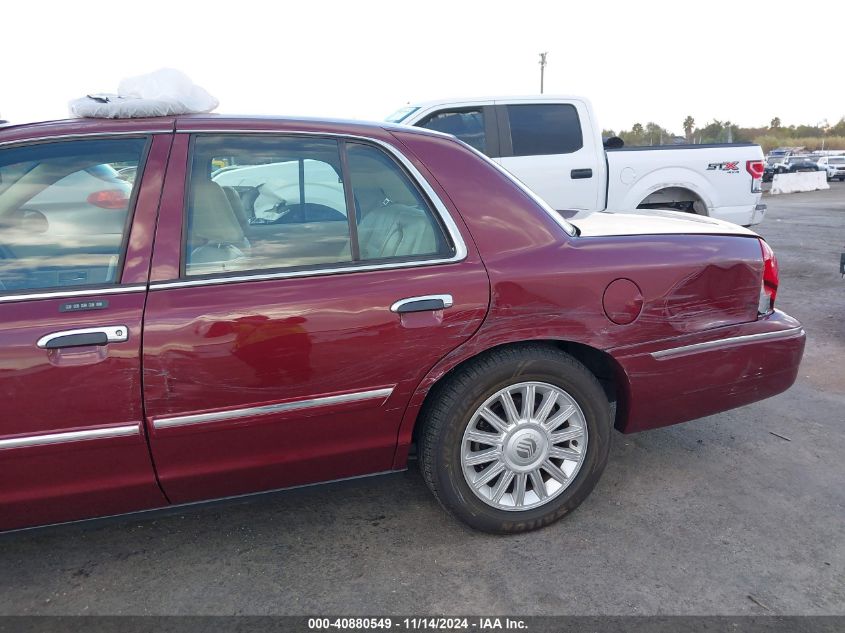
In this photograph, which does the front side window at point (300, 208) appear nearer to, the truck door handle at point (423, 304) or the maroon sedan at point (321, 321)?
the maroon sedan at point (321, 321)

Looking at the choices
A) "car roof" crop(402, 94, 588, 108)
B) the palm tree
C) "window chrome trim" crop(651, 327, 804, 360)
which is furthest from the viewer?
the palm tree

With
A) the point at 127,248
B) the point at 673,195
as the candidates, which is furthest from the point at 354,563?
the point at 673,195

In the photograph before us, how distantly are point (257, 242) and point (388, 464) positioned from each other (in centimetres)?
102

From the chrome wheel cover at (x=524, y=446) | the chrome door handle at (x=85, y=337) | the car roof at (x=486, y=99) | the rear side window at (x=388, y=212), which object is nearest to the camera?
the chrome door handle at (x=85, y=337)

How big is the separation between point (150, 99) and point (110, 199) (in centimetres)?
44

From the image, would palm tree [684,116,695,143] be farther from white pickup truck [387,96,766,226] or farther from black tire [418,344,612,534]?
black tire [418,344,612,534]

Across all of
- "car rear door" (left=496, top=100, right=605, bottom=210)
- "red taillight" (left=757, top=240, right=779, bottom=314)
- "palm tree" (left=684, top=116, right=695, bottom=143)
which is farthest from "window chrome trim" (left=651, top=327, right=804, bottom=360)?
"palm tree" (left=684, top=116, right=695, bottom=143)

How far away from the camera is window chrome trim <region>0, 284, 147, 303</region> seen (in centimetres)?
212

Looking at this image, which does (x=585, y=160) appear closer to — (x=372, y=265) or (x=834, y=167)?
(x=372, y=265)

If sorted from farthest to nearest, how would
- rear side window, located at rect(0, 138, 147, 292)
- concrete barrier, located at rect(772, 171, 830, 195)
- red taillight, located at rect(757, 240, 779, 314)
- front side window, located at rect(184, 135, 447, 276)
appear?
1. concrete barrier, located at rect(772, 171, 830, 195)
2. red taillight, located at rect(757, 240, 779, 314)
3. front side window, located at rect(184, 135, 447, 276)
4. rear side window, located at rect(0, 138, 147, 292)

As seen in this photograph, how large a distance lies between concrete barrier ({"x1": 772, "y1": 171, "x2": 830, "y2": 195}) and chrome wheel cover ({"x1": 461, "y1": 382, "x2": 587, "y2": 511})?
78.8ft

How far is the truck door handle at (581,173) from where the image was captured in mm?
6875

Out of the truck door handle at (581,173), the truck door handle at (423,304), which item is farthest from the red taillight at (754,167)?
the truck door handle at (423,304)

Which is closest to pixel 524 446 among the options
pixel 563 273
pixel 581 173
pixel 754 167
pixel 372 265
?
pixel 563 273
